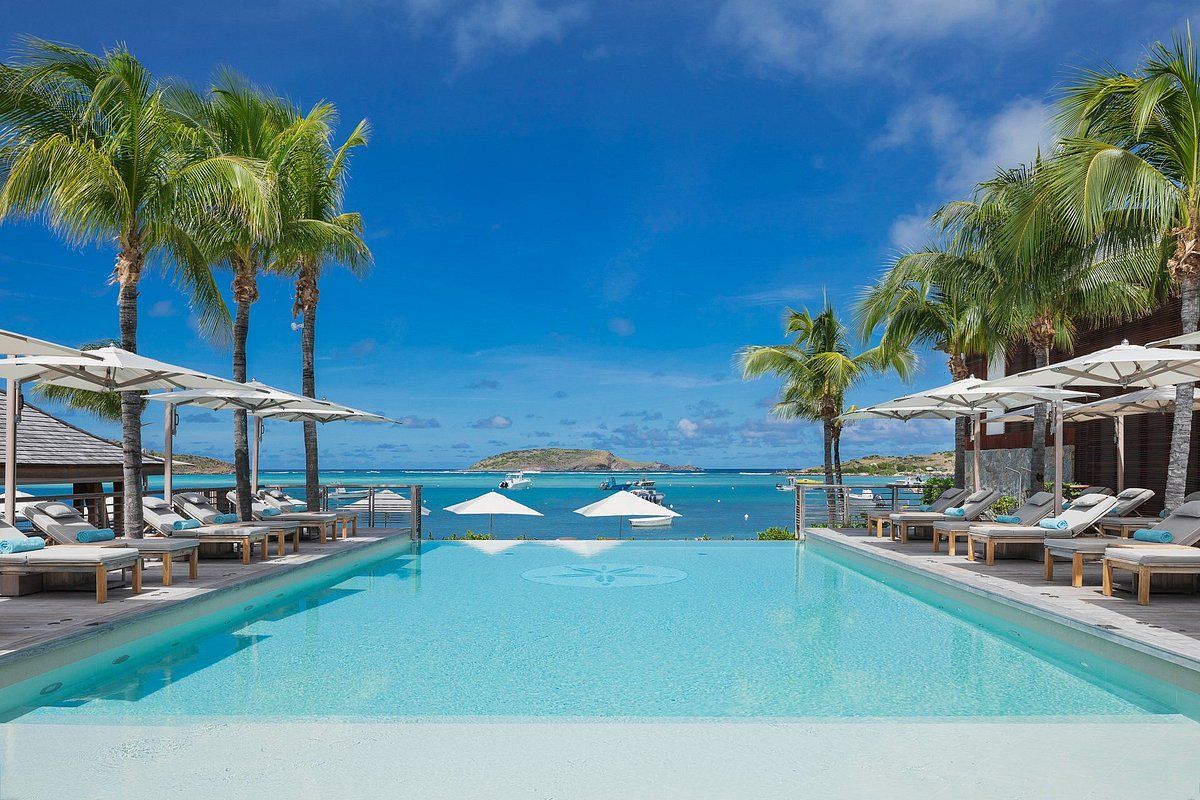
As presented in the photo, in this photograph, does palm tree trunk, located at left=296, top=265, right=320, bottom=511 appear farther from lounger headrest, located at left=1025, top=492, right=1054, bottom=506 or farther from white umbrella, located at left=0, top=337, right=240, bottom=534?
lounger headrest, located at left=1025, top=492, right=1054, bottom=506

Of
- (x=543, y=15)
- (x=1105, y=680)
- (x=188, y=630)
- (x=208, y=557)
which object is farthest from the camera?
(x=543, y=15)

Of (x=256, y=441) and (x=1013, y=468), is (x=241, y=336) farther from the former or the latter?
(x=1013, y=468)

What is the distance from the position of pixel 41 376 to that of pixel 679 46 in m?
20.1

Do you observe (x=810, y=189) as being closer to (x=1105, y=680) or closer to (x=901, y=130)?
(x=901, y=130)

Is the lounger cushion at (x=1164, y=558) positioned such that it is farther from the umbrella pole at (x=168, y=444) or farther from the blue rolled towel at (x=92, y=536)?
the umbrella pole at (x=168, y=444)

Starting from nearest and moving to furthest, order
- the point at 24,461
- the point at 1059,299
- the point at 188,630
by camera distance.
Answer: the point at 188,630 → the point at 24,461 → the point at 1059,299

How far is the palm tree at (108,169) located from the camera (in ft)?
27.5

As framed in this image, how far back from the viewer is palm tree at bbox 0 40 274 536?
8367 mm

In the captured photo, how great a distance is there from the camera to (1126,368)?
26.0 ft

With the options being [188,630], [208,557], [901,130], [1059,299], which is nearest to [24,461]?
[208,557]

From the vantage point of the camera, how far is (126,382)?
840 centimetres

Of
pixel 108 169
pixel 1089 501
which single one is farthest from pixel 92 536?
pixel 1089 501

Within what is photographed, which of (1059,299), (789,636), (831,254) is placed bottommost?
(789,636)

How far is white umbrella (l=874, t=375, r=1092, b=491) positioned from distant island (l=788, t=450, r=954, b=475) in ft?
192
